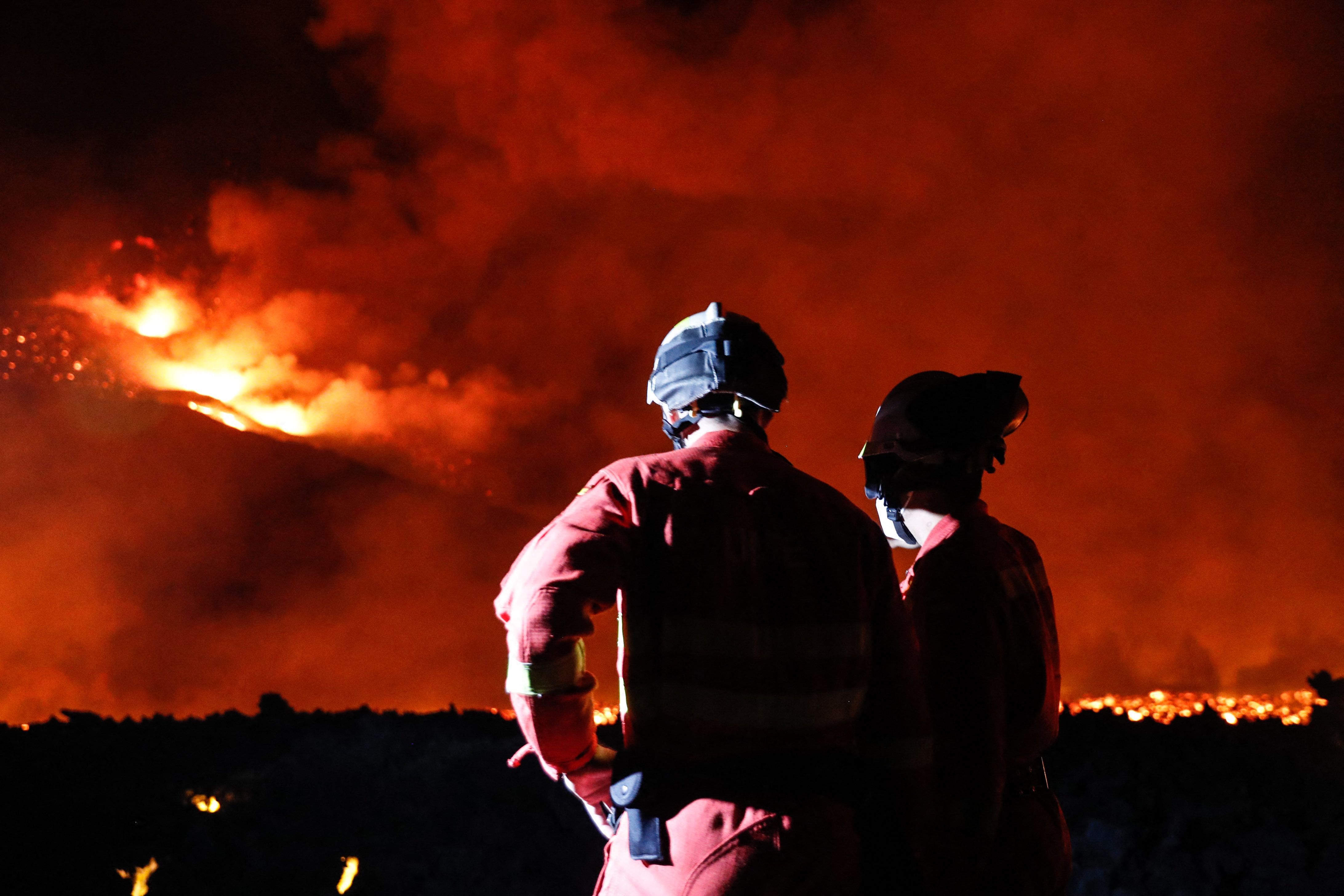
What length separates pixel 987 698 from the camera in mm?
2609

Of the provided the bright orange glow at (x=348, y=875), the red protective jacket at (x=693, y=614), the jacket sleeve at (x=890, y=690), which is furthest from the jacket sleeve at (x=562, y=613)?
the bright orange glow at (x=348, y=875)

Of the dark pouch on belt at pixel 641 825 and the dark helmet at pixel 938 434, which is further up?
the dark helmet at pixel 938 434

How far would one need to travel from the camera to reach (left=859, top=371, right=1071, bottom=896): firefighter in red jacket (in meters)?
2.55

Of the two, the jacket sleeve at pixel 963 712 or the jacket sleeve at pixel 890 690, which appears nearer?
the jacket sleeve at pixel 890 690

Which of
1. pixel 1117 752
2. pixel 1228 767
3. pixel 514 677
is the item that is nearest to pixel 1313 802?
pixel 1228 767

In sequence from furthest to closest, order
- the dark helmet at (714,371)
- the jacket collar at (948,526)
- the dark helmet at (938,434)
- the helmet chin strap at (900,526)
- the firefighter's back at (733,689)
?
1. the helmet chin strap at (900,526)
2. the dark helmet at (938,434)
3. the jacket collar at (948,526)
4. the dark helmet at (714,371)
5. the firefighter's back at (733,689)

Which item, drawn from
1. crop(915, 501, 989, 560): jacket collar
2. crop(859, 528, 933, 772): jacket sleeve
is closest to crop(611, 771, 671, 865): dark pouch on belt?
crop(859, 528, 933, 772): jacket sleeve

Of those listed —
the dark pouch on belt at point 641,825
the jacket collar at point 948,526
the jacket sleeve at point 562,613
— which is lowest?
the dark pouch on belt at point 641,825

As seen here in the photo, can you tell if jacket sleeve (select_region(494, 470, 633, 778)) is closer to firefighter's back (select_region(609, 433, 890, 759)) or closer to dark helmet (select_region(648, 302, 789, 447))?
firefighter's back (select_region(609, 433, 890, 759))

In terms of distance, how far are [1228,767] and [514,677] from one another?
23.2ft

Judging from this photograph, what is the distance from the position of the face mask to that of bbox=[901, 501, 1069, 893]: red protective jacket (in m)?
0.31

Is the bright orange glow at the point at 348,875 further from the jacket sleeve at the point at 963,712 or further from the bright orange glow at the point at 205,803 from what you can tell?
the jacket sleeve at the point at 963,712

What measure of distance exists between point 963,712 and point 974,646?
214mm

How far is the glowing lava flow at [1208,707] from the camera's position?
757cm
